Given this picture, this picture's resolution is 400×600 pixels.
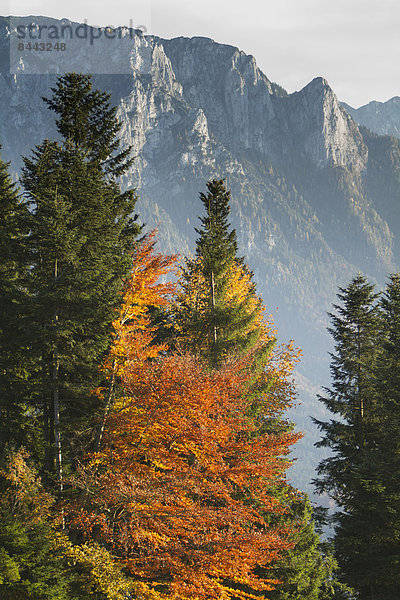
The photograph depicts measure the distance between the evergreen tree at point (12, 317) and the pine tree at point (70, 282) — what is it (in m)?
0.54

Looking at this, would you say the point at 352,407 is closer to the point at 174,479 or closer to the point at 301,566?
the point at 301,566

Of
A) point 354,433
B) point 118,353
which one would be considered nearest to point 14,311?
point 118,353

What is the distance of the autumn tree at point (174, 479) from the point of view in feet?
49.4

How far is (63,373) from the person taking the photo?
62.7 feet

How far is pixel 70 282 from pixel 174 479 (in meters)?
7.91

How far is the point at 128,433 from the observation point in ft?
56.1

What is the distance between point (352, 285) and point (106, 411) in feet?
68.5

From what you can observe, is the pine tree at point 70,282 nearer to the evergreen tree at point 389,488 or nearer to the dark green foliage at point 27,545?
the dark green foliage at point 27,545

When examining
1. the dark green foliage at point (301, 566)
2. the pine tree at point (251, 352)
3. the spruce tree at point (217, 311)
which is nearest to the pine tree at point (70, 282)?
the spruce tree at point (217, 311)

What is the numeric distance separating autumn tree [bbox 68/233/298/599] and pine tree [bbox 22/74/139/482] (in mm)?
1396

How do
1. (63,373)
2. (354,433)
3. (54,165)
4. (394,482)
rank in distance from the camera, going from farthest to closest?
(354,433) < (394,482) < (54,165) < (63,373)

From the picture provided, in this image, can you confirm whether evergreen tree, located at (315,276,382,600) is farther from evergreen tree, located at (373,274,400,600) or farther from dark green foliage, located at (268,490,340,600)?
evergreen tree, located at (373,274,400,600)

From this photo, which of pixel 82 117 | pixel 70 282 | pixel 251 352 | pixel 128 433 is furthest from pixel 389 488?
pixel 82 117

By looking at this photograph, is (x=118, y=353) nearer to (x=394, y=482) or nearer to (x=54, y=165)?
(x=54, y=165)
